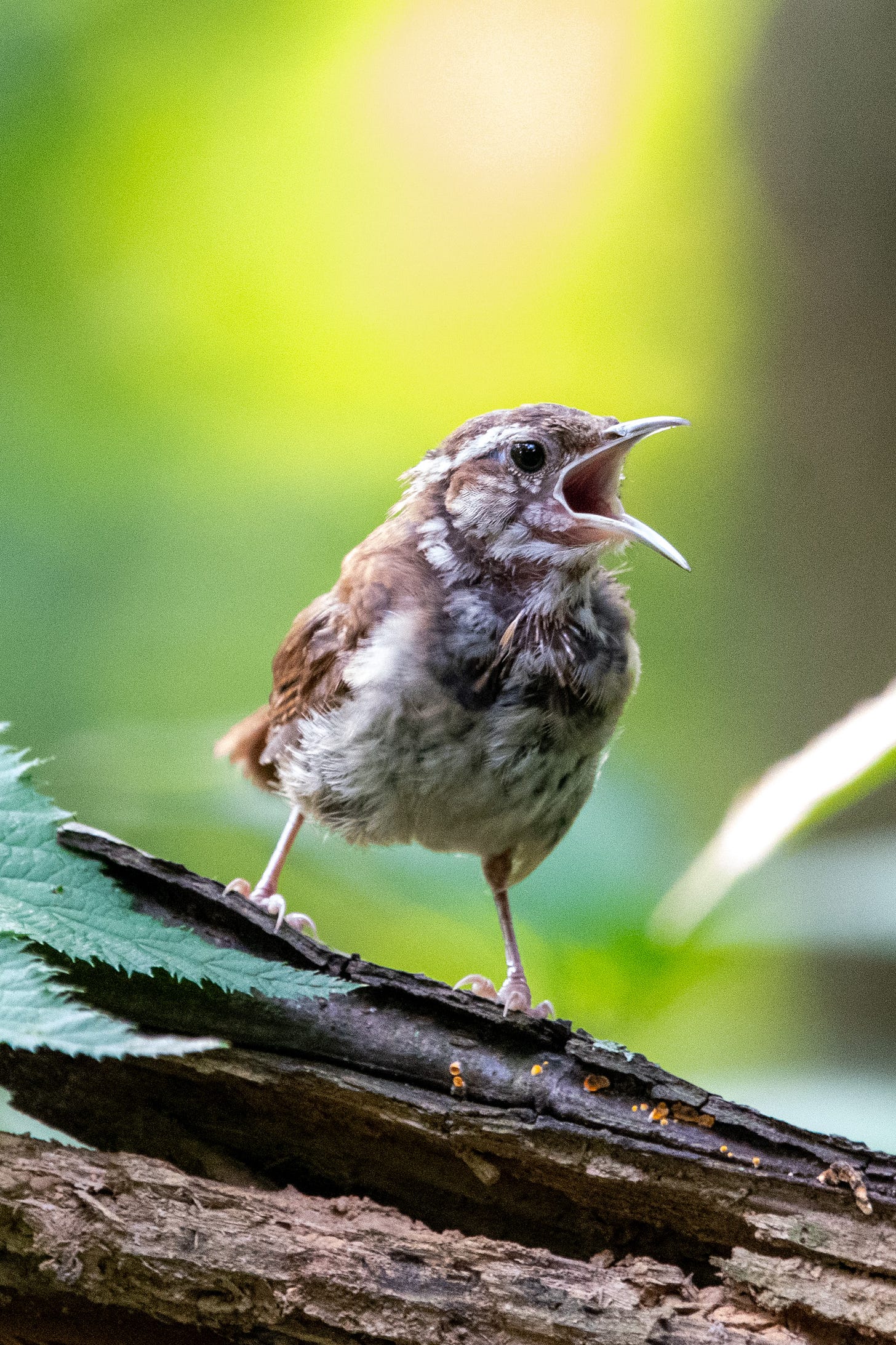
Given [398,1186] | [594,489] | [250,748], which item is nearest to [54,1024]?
[398,1186]

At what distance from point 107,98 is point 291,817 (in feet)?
10.0

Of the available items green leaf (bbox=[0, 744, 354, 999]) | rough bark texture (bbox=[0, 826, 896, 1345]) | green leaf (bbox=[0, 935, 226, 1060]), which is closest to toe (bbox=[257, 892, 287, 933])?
rough bark texture (bbox=[0, 826, 896, 1345])

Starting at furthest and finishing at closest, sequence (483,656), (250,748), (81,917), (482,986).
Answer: (250,748), (482,986), (483,656), (81,917)

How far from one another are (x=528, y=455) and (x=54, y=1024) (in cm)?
147

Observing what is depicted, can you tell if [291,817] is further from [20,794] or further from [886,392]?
[886,392]

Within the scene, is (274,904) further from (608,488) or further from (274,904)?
(608,488)

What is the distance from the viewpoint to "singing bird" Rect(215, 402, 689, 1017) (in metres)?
2.12

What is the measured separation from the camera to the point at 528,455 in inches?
86.7

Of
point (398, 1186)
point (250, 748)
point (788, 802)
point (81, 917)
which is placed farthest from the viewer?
point (250, 748)

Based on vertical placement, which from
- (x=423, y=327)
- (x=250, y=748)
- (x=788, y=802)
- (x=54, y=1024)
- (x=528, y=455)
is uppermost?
(x=423, y=327)

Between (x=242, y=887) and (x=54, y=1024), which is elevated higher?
(x=242, y=887)

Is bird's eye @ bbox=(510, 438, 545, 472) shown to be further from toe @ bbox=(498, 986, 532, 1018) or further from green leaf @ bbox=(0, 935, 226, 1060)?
green leaf @ bbox=(0, 935, 226, 1060)

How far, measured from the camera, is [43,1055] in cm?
154

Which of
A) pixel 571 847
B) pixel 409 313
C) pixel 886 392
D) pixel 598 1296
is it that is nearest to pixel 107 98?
pixel 409 313
